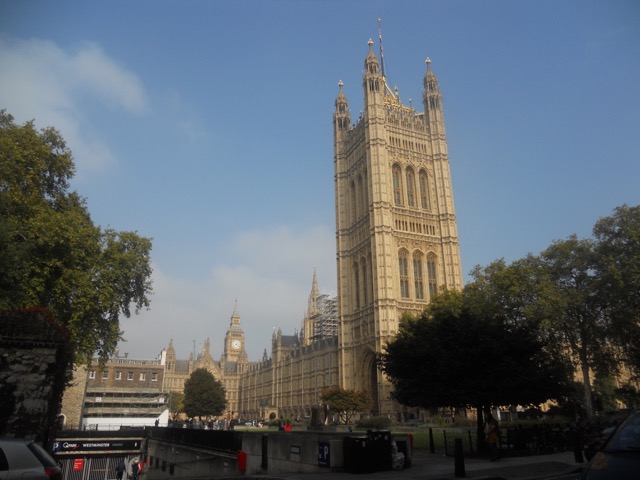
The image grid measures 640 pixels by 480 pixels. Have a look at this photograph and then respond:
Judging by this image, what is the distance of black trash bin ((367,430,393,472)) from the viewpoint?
1357cm

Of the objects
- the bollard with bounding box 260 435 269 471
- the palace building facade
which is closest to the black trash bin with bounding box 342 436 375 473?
the bollard with bounding box 260 435 269 471

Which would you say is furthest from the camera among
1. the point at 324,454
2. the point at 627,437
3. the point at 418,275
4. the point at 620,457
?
the point at 418,275

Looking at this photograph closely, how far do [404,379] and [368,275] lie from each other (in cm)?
4474

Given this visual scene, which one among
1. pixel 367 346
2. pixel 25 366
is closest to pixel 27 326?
pixel 25 366

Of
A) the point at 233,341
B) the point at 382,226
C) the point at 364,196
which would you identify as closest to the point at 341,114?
the point at 364,196

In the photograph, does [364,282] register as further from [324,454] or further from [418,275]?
[324,454]

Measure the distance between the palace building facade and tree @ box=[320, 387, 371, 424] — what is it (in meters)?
2.63

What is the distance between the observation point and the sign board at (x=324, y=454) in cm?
1345

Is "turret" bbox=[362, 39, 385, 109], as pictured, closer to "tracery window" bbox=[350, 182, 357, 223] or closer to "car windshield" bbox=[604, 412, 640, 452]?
"tracery window" bbox=[350, 182, 357, 223]

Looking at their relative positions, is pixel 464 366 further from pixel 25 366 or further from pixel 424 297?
pixel 424 297

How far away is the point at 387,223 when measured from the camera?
64375mm

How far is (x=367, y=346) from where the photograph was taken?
61.6 m

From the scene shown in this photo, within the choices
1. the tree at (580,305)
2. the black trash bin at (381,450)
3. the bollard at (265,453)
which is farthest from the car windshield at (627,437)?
the tree at (580,305)

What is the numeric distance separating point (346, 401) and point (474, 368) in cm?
3684
